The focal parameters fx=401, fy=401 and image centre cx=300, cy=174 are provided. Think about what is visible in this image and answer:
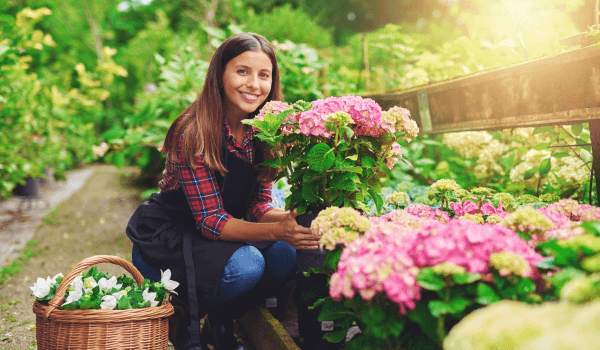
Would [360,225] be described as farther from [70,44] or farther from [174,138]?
[70,44]

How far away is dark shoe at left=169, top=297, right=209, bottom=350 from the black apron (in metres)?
0.15

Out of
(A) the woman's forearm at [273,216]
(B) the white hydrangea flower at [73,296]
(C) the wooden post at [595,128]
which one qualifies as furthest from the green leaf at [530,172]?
(B) the white hydrangea flower at [73,296]

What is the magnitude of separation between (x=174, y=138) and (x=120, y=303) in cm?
74

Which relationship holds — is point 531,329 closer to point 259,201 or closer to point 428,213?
point 428,213

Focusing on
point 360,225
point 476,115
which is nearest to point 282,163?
point 360,225

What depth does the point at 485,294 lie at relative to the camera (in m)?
0.83

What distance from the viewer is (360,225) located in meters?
1.09

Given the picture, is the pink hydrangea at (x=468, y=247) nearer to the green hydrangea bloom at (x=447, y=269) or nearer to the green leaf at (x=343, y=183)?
the green hydrangea bloom at (x=447, y=269)

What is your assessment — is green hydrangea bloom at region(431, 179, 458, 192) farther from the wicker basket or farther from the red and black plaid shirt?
the wicker basket

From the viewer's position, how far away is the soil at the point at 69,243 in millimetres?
2256

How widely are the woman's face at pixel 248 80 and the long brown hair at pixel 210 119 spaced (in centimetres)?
3

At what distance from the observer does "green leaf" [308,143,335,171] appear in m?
1.34

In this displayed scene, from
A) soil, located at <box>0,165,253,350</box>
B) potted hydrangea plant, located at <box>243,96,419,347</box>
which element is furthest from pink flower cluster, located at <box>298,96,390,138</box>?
soil, located at <box>0,165,253,350</box>

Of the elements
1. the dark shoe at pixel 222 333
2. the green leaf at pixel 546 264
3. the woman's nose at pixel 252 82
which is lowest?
the dark shoe at pixel 222 333
